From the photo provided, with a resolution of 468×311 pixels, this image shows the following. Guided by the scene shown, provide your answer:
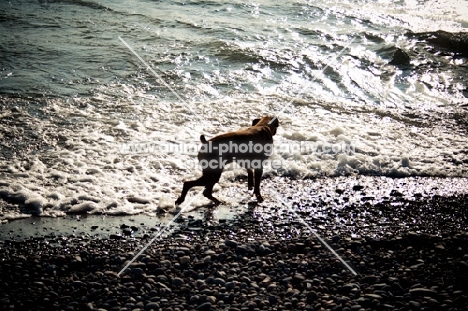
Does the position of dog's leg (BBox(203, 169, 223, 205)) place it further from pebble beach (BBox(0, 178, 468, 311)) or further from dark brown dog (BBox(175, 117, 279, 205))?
pebble beach (BBox(0, 178, 468, 311))

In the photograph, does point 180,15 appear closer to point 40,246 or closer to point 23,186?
point 23,186

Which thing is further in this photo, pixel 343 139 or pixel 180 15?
pixel 180 15

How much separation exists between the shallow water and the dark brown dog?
0.56 metres

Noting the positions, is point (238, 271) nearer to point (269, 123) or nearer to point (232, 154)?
point (232, 154)

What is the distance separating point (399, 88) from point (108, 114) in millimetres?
8069

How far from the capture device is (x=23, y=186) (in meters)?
7.66

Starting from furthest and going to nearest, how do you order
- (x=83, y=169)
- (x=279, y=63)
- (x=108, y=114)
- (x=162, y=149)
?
(x=279, y=63) → (x=108, y=114) → (x=162, y=149) → (x=83, y=169)

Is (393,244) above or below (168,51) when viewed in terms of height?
below

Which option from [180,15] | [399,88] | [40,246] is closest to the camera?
[40,246]

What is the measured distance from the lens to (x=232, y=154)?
7297mm

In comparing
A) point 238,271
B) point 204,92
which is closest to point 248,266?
point 238,271

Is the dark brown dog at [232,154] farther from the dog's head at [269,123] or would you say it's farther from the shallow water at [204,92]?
the shallow water at [204,92]

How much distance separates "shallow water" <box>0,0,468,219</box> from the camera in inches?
337

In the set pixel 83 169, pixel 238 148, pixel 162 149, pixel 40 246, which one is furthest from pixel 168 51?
pixel 40 246
